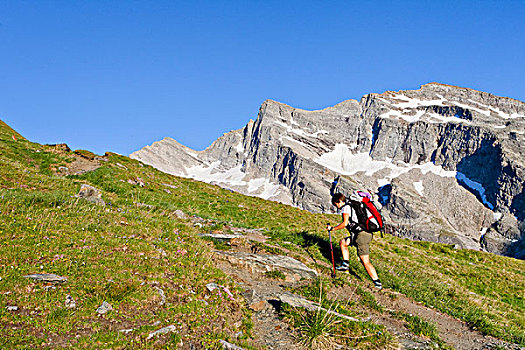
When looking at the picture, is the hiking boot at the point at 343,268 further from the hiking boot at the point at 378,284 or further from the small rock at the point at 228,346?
the small rock at the point at 228,346

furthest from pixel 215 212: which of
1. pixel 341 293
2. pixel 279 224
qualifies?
pixel 341 293

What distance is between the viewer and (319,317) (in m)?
8.55

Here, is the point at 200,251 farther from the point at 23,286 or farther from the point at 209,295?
the point at 23,286

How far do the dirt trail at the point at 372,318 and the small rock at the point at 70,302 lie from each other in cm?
438

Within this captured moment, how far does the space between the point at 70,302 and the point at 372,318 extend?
8.43m

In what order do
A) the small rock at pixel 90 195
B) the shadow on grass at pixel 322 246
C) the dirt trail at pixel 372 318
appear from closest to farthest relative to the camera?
the dirt trail at pixel 372 318, the shadow on grass at pixel 322 246, the small rock at pixel 90 195

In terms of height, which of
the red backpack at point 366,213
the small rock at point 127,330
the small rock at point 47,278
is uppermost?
the red backpack at point 366,213

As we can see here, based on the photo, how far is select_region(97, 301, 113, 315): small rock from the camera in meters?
7.50

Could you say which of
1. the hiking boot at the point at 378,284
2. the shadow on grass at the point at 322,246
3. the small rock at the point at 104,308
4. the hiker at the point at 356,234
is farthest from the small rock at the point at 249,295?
the shadow on grass at the point at 322,246

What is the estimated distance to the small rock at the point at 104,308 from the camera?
7505 mm

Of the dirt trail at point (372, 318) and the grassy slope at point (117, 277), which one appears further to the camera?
the dirt trail at point (372, 318)

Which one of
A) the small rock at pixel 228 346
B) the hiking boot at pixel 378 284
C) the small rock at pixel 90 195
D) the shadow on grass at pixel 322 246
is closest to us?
the small rock at pixel 228 346

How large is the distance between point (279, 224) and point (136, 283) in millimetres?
16338

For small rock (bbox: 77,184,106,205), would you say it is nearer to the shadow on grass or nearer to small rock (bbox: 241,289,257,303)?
small rock (bbox: 241,289,257,303)
